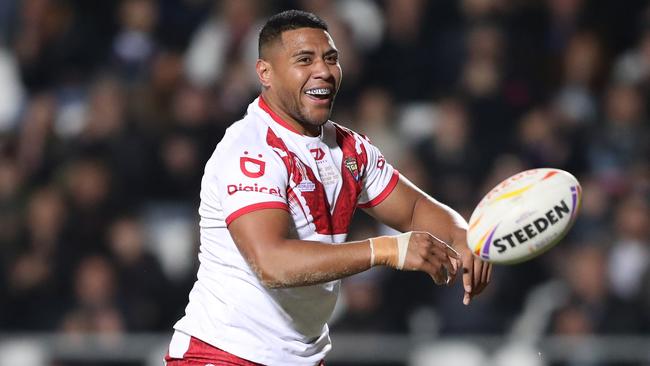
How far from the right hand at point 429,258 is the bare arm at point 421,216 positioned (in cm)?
47

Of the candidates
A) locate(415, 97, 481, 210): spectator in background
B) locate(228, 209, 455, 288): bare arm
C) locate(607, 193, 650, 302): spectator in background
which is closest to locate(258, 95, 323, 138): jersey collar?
locate(228, 209, 455, 288): bare arm

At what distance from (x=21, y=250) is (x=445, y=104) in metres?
3.50

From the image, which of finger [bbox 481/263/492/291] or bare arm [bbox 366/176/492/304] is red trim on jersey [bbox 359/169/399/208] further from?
finger [bbox 481/263/492/291]

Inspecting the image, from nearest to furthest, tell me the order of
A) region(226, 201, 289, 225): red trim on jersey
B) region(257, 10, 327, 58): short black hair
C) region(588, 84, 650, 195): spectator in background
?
region(226, 201, 289, 225): red trim on jersey
region(257, 10, 327, 58): short black hair
region(588, 84, 650, 195): spectator in background

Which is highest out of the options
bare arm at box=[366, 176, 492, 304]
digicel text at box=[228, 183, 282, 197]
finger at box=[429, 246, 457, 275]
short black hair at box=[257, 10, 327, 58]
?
short black hair at box=[257, 10, 327, 58]

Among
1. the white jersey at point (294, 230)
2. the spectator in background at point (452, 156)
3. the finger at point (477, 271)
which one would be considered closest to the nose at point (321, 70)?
the white jersey at point (294, 230)

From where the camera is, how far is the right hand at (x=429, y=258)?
4141 millimetres

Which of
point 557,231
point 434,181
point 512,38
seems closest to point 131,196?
point 434,181

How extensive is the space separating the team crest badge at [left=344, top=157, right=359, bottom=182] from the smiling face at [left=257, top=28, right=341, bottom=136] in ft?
0.88

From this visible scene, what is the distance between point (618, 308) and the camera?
812 centimetres

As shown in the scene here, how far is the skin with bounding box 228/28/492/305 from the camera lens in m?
4.19

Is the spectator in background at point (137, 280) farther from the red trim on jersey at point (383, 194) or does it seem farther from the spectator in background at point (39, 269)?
the red trim on jersey at point (383, 194)

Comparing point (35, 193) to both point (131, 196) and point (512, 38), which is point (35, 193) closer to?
point (131, 196)

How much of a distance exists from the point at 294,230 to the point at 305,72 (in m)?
0.63
